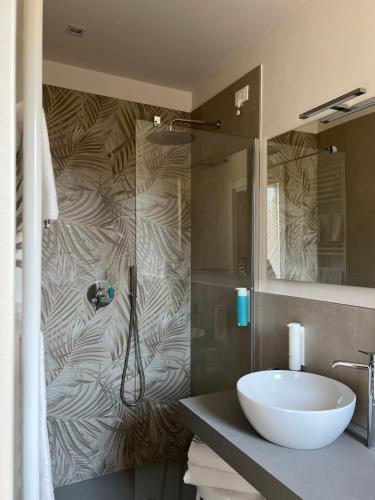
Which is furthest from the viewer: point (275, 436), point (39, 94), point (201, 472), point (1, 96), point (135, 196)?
point (135, 196)

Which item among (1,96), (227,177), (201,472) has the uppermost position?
(227,177)

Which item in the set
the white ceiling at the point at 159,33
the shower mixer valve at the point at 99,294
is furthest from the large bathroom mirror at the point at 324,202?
the shower mixer valve at the point at 99,294

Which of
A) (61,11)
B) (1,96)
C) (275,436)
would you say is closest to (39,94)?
(1,96)

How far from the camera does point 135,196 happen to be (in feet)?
7.63

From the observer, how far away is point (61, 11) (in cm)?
179

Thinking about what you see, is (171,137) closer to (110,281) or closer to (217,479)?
(110,281)

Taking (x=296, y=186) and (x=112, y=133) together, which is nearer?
(x=296, y=186)

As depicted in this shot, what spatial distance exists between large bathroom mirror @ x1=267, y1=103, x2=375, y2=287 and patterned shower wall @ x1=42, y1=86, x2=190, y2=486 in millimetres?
731

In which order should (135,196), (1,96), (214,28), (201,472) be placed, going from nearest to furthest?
(1,96) → (201,472) → (214,28) → (135,196)

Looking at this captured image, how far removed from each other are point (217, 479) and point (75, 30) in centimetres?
222

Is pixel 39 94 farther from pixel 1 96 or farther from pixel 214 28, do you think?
pixel 214 28

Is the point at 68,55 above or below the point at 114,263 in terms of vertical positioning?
above

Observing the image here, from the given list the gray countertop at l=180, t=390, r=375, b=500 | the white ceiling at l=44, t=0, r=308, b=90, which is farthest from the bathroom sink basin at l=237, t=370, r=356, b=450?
the white ceiling at l=44, t=0, r=308, b=90

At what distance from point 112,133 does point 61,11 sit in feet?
2.49
